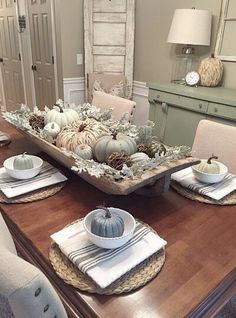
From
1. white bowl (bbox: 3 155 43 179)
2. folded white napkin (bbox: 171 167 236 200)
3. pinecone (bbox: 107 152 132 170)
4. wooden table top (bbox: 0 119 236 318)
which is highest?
pinecone (bbox: 107 152 132 170)

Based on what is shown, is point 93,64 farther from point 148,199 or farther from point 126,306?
point 126,306

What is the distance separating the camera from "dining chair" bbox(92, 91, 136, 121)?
1820mm

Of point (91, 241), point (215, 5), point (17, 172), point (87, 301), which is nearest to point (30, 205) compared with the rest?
point (17, 172)

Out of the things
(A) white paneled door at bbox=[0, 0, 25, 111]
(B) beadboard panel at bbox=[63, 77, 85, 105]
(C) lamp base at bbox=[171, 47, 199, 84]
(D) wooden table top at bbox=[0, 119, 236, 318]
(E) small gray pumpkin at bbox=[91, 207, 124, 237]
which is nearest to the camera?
(D) wooden table top at bbox=[0, 119, 236, 318]

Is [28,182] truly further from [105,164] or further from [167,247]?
[167,247]

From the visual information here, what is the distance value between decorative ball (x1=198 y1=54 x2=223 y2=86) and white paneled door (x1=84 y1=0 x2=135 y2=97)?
1011 mm

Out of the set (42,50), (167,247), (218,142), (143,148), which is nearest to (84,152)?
(143,148)

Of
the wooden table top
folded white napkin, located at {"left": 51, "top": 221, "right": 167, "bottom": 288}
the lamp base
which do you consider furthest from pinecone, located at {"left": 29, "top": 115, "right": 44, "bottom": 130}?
the lamp base

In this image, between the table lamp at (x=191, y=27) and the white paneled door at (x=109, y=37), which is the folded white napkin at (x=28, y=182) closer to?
the table lamp at (x=191, y=27)

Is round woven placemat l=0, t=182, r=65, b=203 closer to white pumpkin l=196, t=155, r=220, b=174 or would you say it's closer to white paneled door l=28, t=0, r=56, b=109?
white pumpkin l=196, t=155, r=220, b=174

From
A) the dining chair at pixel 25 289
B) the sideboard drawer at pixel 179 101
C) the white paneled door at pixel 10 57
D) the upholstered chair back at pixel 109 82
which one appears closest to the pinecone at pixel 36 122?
the dining chair at pixel 25 289

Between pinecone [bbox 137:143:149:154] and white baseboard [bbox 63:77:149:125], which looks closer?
pinecone [bbox 137:143:149:154]

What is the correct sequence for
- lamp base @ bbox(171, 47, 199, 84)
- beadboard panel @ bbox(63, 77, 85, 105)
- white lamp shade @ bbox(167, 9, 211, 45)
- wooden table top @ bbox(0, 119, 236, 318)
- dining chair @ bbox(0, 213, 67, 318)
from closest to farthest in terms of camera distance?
dining chair @ bbox(0, 213, 67, 318)
wooden table top @ bbox(0, 119, 236, 318)
white lamp shade @ bbox(167, 9, 211, 45)
lamp base @ bbox(171, 47, 199, 84)
beadboard panel @ bbox(63, 77, 85, 105)

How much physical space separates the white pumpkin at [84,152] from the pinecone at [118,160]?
0.11 metres
